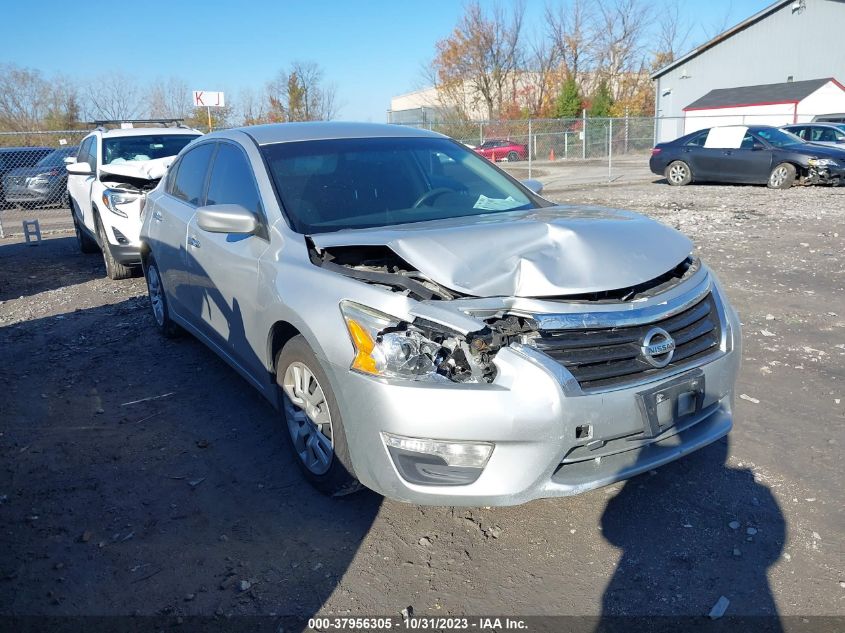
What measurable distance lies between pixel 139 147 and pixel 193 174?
531 centimetres

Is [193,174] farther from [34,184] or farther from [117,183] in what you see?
[34,184]

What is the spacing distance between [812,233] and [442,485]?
9433mm

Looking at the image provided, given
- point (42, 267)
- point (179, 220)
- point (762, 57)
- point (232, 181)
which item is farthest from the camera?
point (762, 57)

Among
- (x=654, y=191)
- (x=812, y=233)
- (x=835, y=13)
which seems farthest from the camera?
(x=835, y=13)

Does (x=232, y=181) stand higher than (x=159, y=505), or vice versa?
(x=232, y=181)

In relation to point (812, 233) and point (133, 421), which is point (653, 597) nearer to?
point (133, 421)

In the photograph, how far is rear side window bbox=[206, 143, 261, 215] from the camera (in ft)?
13.0

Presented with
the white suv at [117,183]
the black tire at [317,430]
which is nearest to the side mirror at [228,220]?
the black tire at [317,430]

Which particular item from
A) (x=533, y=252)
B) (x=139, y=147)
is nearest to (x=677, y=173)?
(x=139, y=147)

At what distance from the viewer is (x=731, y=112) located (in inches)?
1419

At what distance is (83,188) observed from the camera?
945cm

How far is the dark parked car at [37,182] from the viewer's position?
54.4 ft

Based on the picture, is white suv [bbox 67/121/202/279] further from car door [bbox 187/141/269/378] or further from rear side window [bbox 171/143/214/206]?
car door [bbox 187/141/269/378]

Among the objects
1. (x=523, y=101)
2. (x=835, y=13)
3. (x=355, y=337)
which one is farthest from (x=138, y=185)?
(x=523, y=101)
